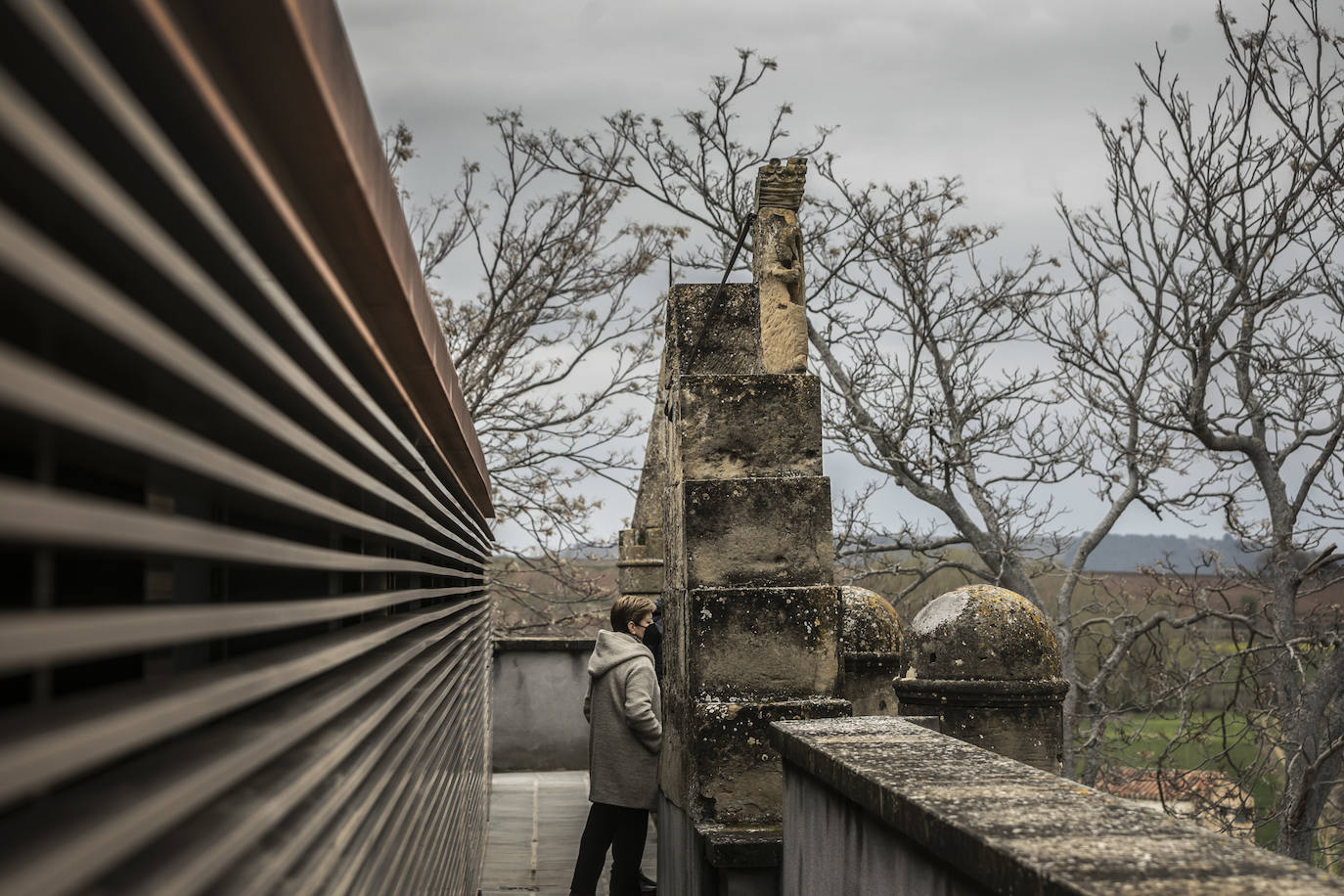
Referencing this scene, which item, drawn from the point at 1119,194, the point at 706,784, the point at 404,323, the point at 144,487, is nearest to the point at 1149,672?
the point at 1119,194

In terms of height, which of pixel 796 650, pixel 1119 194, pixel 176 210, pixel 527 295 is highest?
pixel 1119 194

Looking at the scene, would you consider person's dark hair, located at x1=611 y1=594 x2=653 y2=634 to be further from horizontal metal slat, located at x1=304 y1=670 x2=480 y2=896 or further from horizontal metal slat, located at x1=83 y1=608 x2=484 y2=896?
horizontal metal slat, located at x1=83 y1=608 x2=484 y2=896

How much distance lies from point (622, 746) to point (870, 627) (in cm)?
166

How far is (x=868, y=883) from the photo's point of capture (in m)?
3.05

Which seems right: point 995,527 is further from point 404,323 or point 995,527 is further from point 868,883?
point 404,323

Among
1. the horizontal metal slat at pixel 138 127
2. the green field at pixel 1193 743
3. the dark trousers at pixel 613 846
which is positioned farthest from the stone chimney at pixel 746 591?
the green field at pixel 1193 743

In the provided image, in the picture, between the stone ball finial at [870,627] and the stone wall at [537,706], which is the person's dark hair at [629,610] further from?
the stone wall at [537,706]

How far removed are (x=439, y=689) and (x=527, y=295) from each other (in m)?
11.7

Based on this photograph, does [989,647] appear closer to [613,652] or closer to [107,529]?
[613,652]

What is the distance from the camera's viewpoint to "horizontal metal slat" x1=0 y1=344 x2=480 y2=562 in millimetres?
631

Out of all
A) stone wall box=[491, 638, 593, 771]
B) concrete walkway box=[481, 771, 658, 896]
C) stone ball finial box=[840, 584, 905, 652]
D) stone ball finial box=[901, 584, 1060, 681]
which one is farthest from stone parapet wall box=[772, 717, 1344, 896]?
stone wall box=[491, 638, 593, 771]

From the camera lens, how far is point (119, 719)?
0.78 meters

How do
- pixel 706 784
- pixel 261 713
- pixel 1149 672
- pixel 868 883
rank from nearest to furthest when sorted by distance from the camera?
pixel 261 713 → pixel 868 883 → pixel 706 784 → pixel 1149 672

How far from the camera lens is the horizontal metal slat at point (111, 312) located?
63cm
